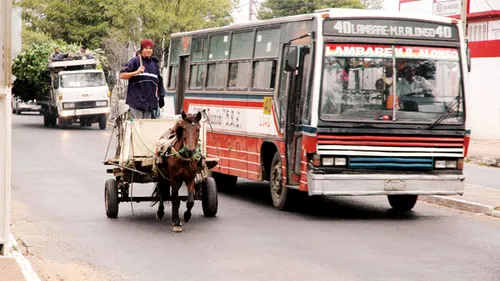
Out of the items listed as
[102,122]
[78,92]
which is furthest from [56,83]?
[102,122]

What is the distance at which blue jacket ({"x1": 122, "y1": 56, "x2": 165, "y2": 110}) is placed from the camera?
15398mm

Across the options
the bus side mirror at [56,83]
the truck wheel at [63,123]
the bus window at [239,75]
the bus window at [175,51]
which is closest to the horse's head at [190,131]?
the bus window at [239,75]

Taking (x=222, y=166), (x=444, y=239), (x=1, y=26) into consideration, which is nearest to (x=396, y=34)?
(x=444, y=239)

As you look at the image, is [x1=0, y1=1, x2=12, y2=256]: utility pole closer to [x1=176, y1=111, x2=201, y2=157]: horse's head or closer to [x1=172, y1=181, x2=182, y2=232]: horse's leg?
[x1=176, y1=111, x2=201, y2=157]: horse's head

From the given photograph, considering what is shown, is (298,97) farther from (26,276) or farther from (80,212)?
(26,276)

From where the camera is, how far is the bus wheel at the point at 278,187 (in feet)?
51.0

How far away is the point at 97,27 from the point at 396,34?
46202 mm

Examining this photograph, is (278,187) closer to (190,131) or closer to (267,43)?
(267,43)

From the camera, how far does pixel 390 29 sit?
1477cm

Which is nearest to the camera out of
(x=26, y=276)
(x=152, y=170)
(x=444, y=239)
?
(x=26, y=276)

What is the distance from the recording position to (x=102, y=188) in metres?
18.8

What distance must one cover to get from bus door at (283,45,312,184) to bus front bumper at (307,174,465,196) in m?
0.80

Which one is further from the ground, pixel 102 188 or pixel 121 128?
pixel 121 128

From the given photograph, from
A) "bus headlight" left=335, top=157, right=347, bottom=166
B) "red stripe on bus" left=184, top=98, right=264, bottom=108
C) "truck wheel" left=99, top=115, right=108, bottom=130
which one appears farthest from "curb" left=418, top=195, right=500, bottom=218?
"truck wheel" left=99, top=115, right=108, bottom=130
